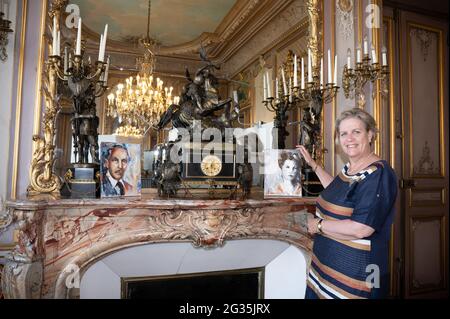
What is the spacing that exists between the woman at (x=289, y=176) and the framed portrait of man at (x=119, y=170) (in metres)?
0.90

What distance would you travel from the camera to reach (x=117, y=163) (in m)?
1.76

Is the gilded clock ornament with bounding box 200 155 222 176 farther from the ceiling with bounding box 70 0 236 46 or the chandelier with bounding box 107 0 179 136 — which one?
the ceiling with bounding box 70 0 236 46

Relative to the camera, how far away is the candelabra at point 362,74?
227 centimetres

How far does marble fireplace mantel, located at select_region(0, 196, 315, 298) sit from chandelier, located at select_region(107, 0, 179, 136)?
2.37ft

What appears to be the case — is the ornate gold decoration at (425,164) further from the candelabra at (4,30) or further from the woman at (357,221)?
the candelabra at (4,30)

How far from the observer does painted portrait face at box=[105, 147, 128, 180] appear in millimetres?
1742

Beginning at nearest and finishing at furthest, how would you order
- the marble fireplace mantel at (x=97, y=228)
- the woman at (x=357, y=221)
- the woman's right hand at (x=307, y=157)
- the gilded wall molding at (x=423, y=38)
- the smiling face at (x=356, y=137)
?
the woman at (x=357, y=221), the smiling face at (x=356, y=137), the marble fireplace mantel at (x=97, y=228), the woman's right hand at (x=307, y=157), the gilded wall molding at (x=423, y=38)

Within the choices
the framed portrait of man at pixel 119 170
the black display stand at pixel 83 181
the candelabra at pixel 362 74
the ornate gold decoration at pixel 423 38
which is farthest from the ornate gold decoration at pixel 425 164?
the black display stand at pixel 83 181

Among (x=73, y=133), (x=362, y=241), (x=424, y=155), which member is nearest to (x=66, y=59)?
(x=73, y=133)

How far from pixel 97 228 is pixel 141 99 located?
0.96 meters

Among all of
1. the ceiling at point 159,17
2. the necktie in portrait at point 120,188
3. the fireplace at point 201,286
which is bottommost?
the fireplace at point 201,286

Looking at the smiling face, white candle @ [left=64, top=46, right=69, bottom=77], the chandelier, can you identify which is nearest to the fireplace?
the chandelier
